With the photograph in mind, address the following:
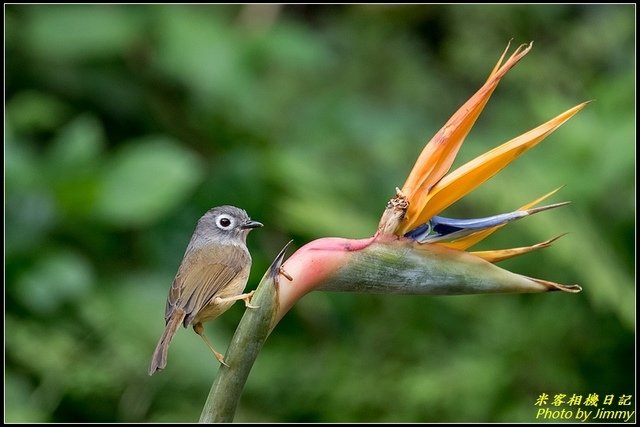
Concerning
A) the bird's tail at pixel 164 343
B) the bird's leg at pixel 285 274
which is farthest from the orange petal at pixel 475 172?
the bird's tail at pixel 164 343

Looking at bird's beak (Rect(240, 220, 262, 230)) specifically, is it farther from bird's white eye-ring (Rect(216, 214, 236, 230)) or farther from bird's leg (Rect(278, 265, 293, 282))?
bird's leg (Rect(278, 265, 293, 282))

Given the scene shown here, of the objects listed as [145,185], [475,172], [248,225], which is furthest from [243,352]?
[145,185]

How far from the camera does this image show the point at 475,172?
1037 millimetres

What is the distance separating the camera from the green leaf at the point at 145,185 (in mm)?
3096

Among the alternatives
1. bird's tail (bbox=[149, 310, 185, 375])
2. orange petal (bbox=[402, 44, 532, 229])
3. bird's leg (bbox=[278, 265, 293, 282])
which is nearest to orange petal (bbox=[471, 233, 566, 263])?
orange petal (bbox=[402, 44, 532, 229])

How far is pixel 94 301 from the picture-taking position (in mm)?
3047

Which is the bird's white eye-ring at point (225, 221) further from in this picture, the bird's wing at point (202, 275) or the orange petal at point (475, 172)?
the orange petal at point (475, 172)

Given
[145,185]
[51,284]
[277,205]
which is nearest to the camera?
[51,284]

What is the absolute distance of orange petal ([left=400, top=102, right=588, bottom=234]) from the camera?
1.03m

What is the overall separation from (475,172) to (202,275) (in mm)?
359

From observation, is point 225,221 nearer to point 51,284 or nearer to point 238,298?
point 238,298

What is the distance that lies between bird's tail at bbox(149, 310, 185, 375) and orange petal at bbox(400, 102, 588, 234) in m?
0.31

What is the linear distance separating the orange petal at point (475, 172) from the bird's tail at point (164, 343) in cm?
Answer: 31

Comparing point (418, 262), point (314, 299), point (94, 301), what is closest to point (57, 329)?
point (94, 301)
